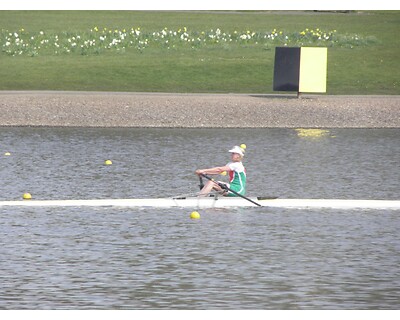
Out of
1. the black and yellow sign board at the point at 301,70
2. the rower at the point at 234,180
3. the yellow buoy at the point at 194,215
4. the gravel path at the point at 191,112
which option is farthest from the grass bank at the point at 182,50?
the yellow buoy at the point at 194,215

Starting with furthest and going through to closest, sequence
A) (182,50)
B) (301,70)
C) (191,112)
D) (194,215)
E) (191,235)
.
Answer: (182,50)
(301,70)
(191,112)
(194,215)
(191,235)

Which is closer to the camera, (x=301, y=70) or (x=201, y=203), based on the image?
(x=201, y=203)

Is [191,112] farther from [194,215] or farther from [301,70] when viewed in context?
[194,215]

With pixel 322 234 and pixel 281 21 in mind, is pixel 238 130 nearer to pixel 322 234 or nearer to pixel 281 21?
pixel 322 234

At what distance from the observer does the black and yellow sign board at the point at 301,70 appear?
171 ft

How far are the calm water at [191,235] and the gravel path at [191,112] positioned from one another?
610 centimetres

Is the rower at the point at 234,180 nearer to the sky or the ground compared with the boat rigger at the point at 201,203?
nearer to the sky

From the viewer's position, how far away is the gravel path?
48.9 m

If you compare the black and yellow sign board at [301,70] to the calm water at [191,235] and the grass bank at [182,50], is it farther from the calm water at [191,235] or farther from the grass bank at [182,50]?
the calm water at [191,235]

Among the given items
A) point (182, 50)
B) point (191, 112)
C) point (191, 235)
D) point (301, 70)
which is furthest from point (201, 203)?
point (182, 50)

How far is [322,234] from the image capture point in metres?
25.5

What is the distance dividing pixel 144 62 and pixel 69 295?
42876mm

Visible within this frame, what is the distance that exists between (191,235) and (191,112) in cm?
2423

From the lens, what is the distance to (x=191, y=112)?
49219mm
